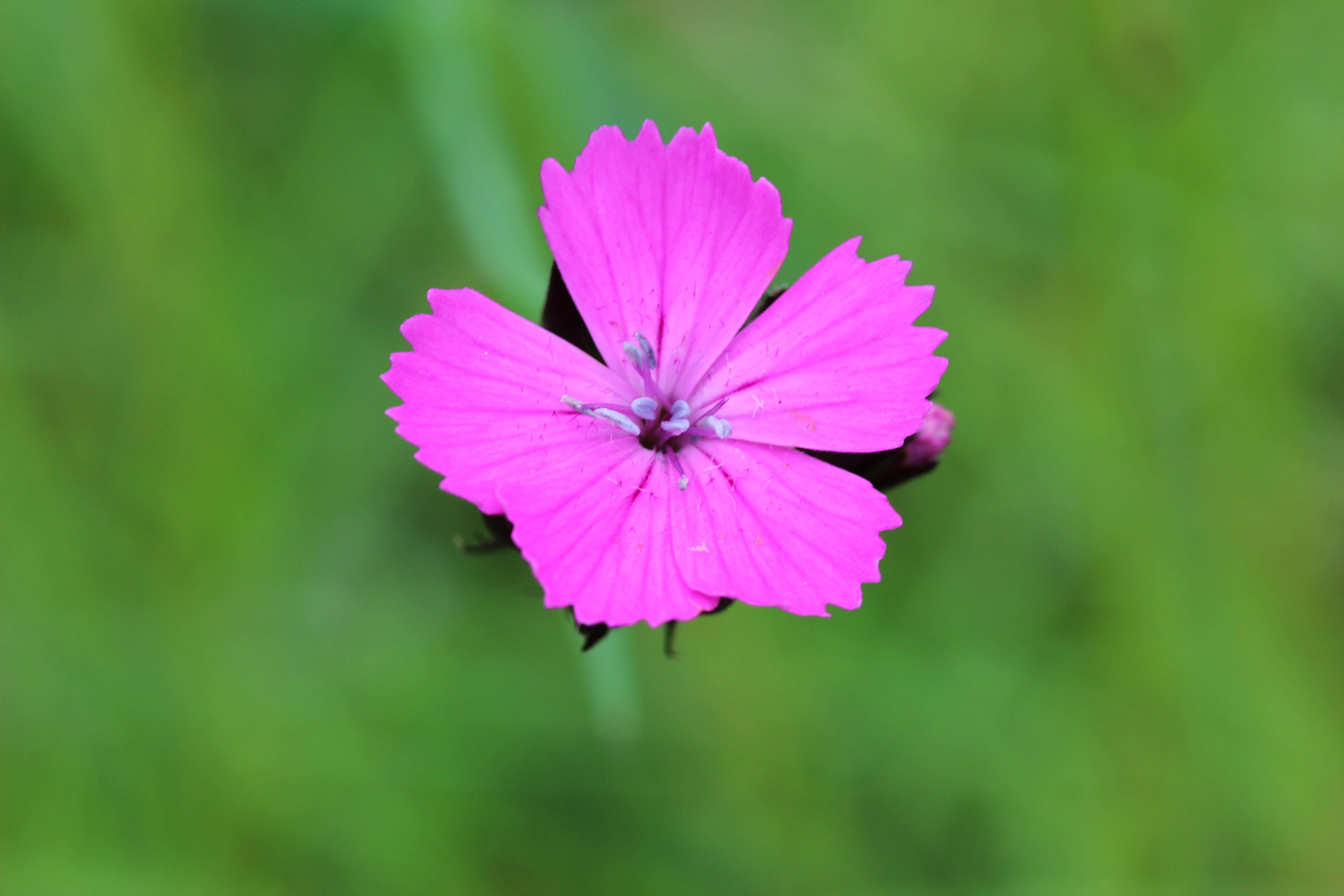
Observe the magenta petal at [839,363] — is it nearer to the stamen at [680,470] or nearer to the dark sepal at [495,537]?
the stamen at [680,470]

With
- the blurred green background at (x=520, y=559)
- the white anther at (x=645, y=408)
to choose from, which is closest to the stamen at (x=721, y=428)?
the white anther at (x=645, y=408)

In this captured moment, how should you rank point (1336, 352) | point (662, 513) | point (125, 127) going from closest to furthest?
point (662, 513) < point (125, 127) < point (1336, 352)

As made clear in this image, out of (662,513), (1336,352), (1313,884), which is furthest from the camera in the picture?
(1336,352)

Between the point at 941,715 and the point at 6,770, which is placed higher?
the point at 941,715

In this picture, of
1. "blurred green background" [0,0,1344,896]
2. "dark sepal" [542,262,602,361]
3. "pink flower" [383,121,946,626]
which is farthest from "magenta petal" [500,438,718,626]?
"blurred green background" [0,0,1344,896]

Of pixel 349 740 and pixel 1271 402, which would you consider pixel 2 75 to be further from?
pixel 1271 402

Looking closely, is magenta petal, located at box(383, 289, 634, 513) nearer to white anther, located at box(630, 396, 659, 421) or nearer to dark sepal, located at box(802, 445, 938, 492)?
white anther, located at box(630, 396, 659, 421)

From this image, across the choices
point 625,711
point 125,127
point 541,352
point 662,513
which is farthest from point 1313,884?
point 125,127
